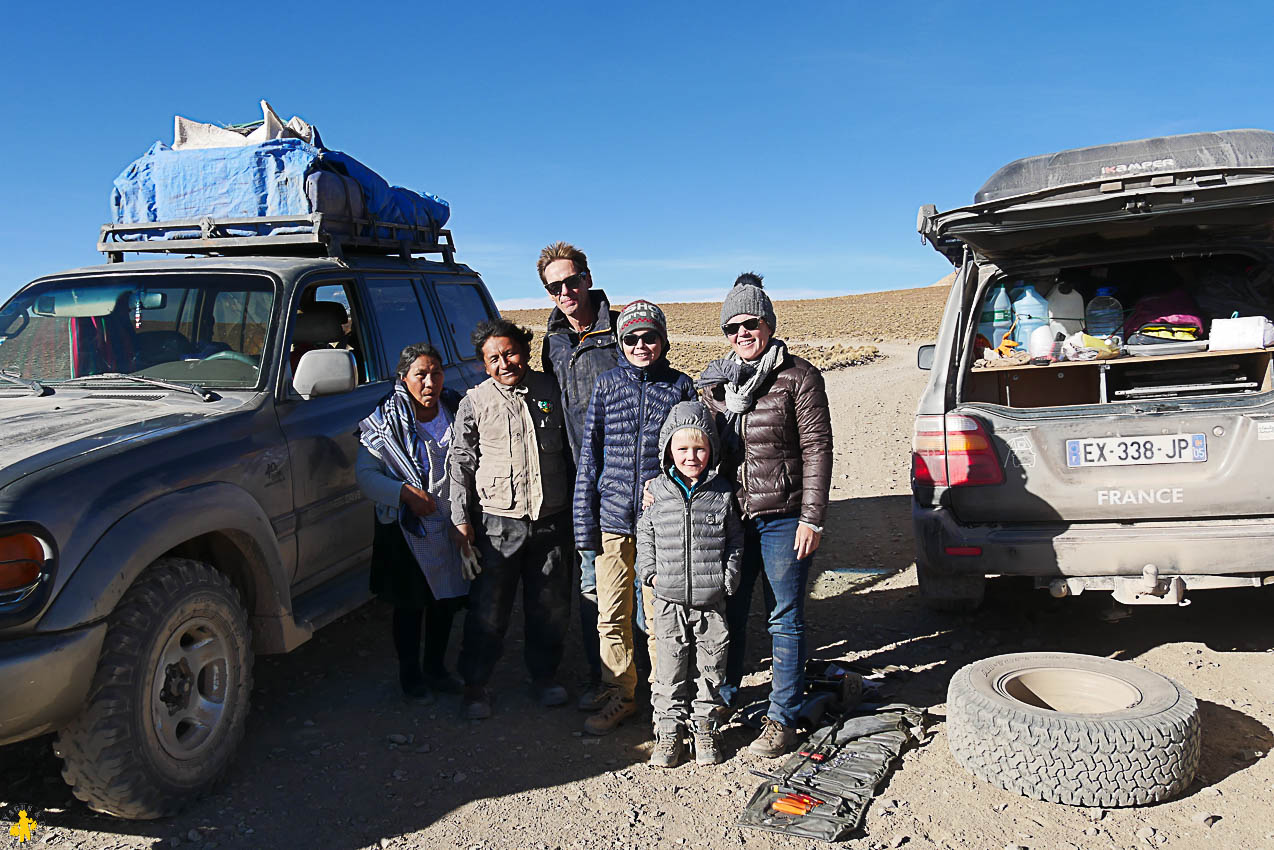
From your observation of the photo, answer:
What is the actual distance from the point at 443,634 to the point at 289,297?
174cm

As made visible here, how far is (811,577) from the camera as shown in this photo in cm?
624

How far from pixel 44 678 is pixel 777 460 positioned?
8.48ft

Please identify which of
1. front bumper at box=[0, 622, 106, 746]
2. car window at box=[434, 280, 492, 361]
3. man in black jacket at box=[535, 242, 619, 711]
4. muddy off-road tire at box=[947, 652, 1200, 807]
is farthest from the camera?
car window at box=[434, 280, 492, 361]

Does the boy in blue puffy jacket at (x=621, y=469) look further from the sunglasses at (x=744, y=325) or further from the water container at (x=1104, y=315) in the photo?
the water container at (x=1104, y=315)

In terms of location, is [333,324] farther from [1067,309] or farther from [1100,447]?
[1067,309]

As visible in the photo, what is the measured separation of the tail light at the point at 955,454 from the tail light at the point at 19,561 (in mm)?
3378

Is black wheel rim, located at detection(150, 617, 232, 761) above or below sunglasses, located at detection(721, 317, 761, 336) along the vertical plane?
below

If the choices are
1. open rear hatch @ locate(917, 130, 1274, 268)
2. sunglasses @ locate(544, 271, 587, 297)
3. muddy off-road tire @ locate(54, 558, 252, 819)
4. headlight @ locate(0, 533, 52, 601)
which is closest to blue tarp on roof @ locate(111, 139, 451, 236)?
sunglasses @ locate(544, 271, 587, 297)

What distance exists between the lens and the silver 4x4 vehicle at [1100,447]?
159 inches

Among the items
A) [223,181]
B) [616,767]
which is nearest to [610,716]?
[616,767]

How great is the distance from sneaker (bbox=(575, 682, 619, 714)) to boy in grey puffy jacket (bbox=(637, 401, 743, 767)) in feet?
1.59

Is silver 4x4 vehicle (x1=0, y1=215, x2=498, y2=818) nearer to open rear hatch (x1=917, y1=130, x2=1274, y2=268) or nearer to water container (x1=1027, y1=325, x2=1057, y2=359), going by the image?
open rear hatch (x1=917, y1=130, x2=1274, y2=268)

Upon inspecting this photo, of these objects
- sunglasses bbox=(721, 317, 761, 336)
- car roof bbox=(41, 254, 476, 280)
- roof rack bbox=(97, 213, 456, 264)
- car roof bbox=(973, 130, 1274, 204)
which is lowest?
sunglasses bbox=(721, 317, 761, 336)

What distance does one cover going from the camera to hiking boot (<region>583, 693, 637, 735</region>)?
160 inches
